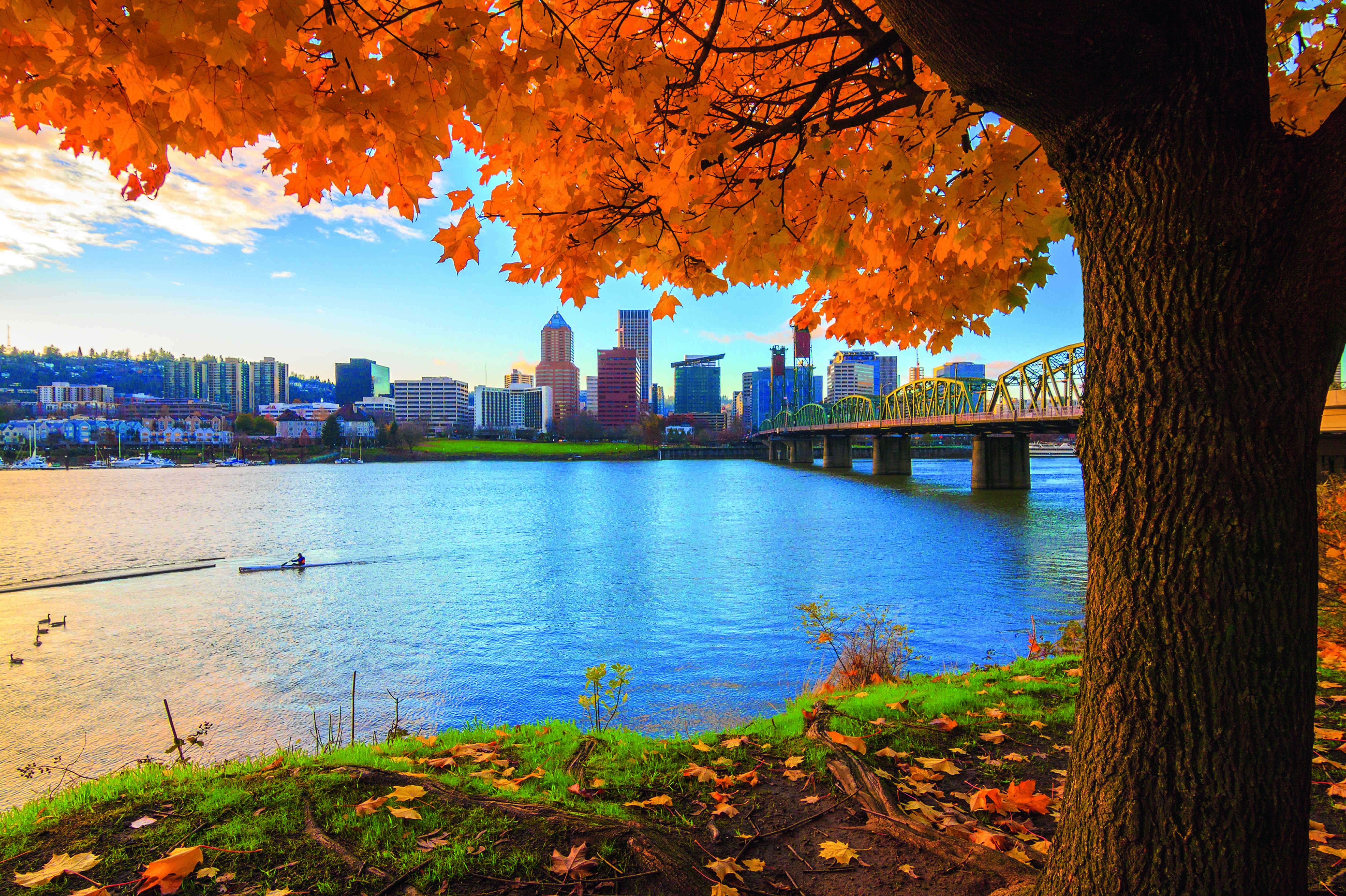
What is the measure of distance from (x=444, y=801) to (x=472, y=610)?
17467 mm

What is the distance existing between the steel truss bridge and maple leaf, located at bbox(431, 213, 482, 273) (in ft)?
119

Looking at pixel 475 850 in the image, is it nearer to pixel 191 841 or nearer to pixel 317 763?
pixel 191 841

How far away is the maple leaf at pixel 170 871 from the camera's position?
2717 mm

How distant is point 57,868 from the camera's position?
9.21 ft

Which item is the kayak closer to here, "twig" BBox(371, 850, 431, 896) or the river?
the river

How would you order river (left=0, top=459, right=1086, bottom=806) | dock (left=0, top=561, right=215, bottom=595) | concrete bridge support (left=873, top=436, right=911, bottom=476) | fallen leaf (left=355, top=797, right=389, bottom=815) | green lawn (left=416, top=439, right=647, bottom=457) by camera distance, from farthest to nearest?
1. green lawn (left=416, top=439, right=647, bottom=457)
2. concrete bridge support (left=873, top=436, right=911, bottom=476)
3. dock (left=0, top=561, right=215, bottom=595)
4. river (left=0, top=459, right=1086, bottom=806)
5. fallen leaf (left=355, top=797, right=389, bottom=815)

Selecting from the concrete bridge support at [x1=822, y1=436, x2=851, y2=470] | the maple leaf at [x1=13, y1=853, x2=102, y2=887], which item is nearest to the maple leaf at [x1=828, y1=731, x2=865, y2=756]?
the maple leaf at [x1=13, y1=853, x2=102, y2=887]

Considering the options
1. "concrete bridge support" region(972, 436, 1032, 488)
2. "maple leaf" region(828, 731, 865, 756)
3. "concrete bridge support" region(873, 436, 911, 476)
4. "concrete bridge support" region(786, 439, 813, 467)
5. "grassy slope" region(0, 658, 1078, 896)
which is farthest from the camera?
"concrete bridge support" region(786, 439, 813, 467)

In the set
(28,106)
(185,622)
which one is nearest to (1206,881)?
(28,106)

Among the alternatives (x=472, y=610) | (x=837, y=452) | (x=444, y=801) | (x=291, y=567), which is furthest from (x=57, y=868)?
(x=837, y=452)

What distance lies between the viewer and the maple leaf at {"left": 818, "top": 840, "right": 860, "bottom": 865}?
3143 millimetres

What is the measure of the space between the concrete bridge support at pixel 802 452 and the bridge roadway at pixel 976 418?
20074 millimetres

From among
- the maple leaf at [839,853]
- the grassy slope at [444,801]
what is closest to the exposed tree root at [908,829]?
the grassy slope at [444,801]

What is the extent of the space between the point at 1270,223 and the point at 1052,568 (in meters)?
26.7
